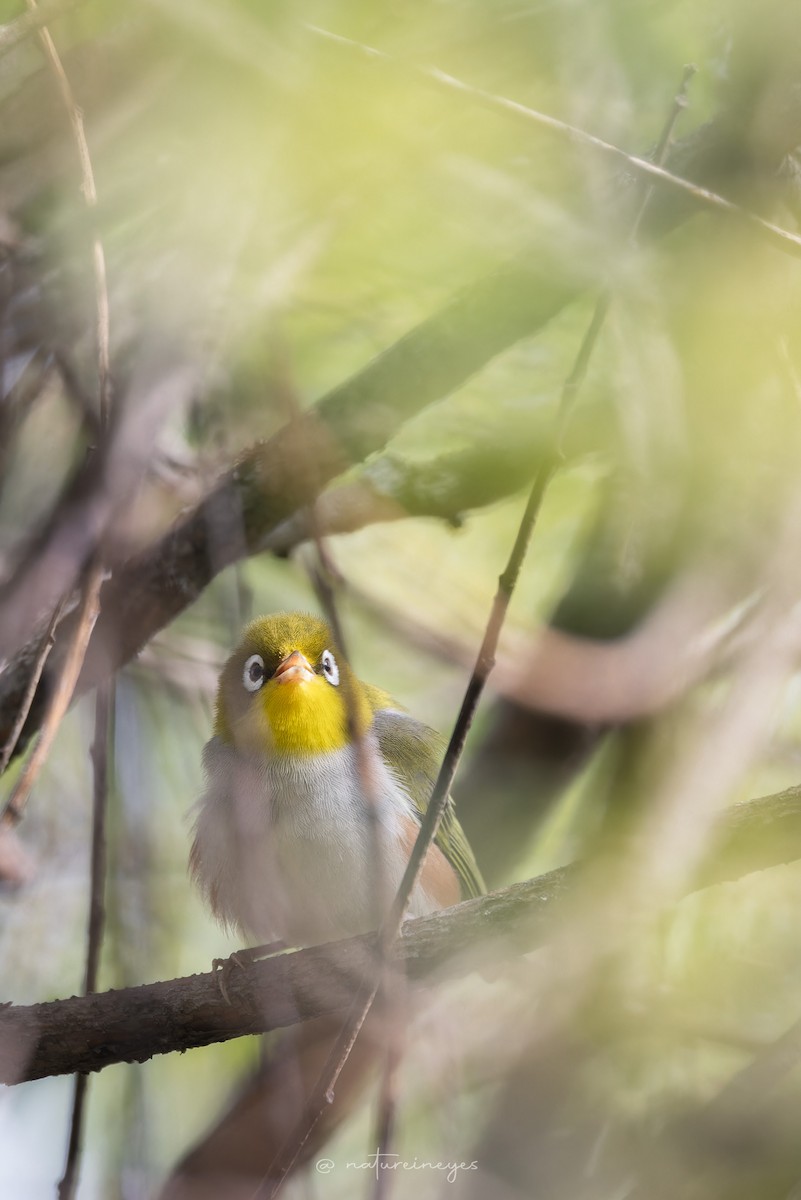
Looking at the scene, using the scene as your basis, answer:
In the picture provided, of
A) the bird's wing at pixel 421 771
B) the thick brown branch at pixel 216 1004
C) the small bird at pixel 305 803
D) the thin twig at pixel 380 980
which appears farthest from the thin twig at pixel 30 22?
the bird's wing at pixel 421 771

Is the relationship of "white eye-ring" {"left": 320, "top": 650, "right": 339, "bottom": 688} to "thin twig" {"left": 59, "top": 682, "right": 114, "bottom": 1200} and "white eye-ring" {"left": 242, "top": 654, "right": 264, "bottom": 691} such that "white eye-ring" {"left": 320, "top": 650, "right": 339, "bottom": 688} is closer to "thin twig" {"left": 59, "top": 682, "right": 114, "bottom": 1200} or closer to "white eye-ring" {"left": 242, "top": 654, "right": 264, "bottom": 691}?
"white eye-ring" {"left": 242, "top": 654, "right": 264, "bottom": 691}

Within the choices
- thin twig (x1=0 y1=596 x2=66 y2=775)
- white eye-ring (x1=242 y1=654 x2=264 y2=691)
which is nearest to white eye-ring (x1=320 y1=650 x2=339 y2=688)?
white eye-ring (x1=242 y1=654 x2=264 y2=691)

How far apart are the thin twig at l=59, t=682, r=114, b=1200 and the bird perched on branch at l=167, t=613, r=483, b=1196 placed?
2.32 feet

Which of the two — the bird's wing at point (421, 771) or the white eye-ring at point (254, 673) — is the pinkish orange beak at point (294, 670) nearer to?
the white eye-ring at point (254, 673)

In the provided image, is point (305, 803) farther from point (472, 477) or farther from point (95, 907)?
point (472, 477)

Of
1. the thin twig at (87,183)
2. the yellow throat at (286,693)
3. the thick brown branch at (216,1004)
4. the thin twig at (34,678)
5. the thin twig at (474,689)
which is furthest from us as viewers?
the yellow throat at (286,693)

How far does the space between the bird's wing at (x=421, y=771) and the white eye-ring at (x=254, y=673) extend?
0.42 m

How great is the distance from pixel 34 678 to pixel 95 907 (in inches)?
21.2

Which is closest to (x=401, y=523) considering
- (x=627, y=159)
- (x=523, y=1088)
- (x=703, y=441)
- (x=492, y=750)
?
(x=492, y=750)

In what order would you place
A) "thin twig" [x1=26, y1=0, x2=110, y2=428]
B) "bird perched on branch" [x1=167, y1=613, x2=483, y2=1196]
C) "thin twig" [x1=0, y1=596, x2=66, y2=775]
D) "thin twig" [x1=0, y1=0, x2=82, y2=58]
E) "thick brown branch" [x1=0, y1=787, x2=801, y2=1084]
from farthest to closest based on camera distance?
1. "bird perched on branch" [x1=167, y1=613, x2=483, y2=1196]
2. "thin twig" [x1=0, y1=596, x2=66, y2=775]
3. "thin twig" [x1=26, y1=0, x2=110, y2=428]
4. "thick brown branch" [x1=0, y1=787, x2=801, y2=1084]
5. "thin twig" [x1=0, y1=0, x2=82, y2=58]

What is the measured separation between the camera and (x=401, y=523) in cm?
450

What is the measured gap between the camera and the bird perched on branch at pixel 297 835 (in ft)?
10.8

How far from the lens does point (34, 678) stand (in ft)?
8.61

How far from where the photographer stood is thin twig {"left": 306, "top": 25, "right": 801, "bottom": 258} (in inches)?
72.8
